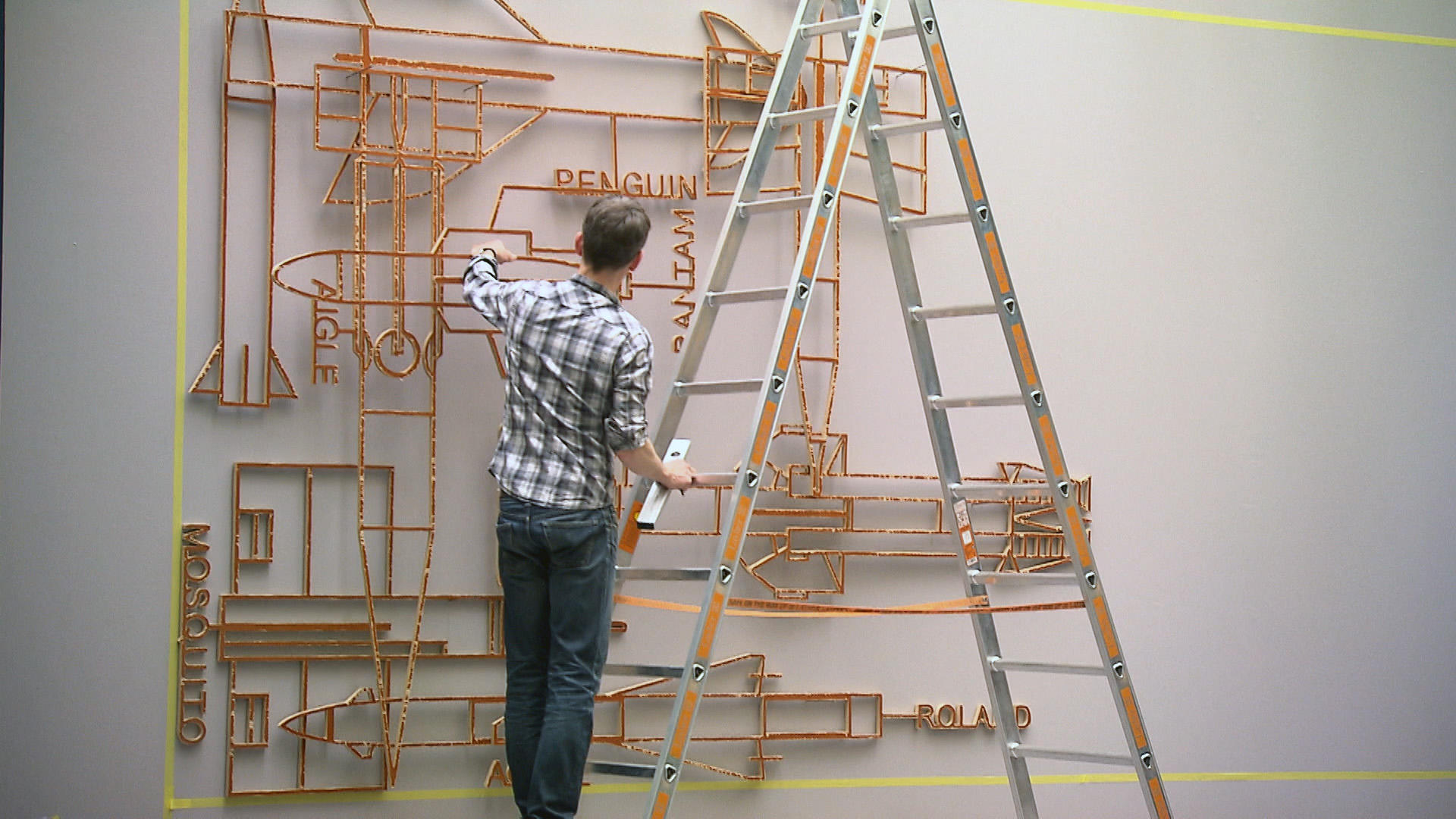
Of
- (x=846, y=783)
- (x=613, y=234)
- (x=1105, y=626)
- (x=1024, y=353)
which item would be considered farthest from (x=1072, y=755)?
(x=613, y=234)

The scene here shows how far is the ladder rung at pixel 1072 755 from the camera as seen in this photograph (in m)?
3.04

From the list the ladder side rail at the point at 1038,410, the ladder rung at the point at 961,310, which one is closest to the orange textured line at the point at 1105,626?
the ladder side rail at the point at 1038,410

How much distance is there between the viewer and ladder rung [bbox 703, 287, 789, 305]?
2.89m

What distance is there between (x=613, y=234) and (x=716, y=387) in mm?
420

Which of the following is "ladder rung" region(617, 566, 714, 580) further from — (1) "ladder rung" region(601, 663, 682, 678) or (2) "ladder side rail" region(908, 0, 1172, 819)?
(2) "ladder side rail" region(908, 0, 1172, 819)

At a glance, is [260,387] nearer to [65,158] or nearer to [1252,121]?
[65,158]

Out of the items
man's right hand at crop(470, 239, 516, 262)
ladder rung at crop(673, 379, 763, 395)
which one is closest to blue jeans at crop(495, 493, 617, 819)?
ladder rung at crop(673, 379, 763, 395)

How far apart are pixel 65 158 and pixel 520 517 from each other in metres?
1.63

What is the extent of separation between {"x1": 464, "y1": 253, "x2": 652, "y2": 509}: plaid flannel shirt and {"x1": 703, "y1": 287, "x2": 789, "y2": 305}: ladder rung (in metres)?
0.24

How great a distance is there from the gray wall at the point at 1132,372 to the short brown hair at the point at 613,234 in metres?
0.88

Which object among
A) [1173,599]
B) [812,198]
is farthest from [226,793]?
[1173,599]

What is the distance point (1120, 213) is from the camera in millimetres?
4078

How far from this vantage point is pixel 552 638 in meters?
2.82

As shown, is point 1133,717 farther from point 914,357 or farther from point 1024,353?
point 914,357
